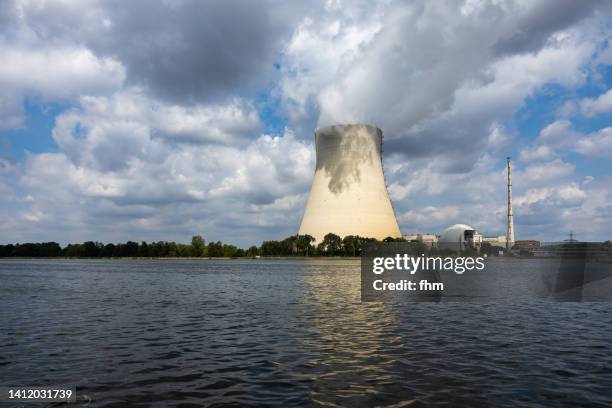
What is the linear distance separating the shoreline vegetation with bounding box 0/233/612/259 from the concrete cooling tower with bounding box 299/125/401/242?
4505 millimetres

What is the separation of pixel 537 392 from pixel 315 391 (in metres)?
3.66

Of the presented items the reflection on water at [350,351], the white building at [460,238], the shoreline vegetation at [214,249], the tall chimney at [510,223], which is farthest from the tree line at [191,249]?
the reflection on water at [350,351]

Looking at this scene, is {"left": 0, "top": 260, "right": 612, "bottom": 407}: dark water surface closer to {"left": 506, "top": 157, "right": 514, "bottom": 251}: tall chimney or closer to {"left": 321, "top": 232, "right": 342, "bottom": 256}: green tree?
{"left": 321, "top": 232, "right": 342, "bottom": 256}: green tree

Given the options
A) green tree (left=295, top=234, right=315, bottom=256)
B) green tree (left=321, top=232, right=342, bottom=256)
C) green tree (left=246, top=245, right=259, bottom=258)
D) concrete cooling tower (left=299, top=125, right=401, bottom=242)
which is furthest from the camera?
green tree (left=246, top=245, right=259, bottom=258)

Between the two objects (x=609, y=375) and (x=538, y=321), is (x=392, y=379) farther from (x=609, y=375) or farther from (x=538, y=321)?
(x=538, y=321)

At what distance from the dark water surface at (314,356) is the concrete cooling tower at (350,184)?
64.5 meters

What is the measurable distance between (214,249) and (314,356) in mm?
140514

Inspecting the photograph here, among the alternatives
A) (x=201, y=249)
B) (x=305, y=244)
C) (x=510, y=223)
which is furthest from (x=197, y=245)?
(x=510, y=223)

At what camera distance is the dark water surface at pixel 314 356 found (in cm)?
804

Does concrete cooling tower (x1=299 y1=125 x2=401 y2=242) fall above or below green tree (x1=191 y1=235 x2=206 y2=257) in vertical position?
above

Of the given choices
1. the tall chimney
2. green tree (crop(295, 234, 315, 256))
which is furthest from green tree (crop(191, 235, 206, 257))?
the tall chimney

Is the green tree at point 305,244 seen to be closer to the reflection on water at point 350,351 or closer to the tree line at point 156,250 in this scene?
the tree line at point 156,250

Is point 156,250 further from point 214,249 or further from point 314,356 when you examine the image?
point 314,356

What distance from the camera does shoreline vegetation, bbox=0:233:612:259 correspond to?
100 meters
